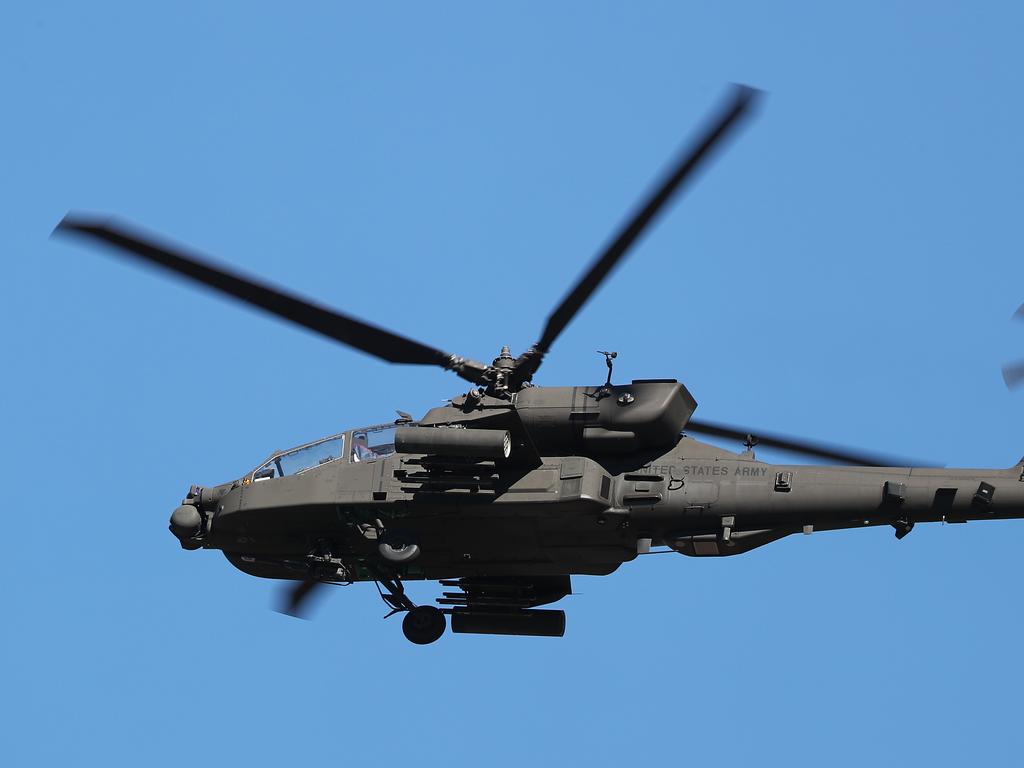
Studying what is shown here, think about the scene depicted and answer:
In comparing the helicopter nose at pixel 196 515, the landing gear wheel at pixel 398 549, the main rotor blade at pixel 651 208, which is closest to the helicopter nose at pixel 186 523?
the helicopter nose at pixel 196 515

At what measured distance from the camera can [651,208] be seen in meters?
20.8

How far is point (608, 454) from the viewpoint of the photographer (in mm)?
23766

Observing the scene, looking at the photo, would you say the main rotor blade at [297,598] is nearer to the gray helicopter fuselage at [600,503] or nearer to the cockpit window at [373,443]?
the gray helicopter fuselage at [600,503]

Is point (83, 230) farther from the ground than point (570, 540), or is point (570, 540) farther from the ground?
point (83, 230)

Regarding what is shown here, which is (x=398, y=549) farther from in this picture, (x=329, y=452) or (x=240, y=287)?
(x=240, y=287)

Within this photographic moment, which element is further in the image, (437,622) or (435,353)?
(437,622)

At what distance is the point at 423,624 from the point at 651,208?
7691 millimetres

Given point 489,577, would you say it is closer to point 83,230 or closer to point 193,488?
point 193,488

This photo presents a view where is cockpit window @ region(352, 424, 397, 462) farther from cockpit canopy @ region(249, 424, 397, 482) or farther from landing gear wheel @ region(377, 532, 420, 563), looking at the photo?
landing gear wheel @ region(377, 532, 420, 563)

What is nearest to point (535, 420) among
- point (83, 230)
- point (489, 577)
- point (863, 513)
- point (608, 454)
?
point (608, 454)

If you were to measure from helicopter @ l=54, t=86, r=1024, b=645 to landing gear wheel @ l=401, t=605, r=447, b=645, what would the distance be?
0.07 feet

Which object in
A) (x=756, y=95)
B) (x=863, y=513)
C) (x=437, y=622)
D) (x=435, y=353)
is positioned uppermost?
(x=756, y=95)

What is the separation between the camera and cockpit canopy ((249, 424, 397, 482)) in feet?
80.8

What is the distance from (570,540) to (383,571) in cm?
300
